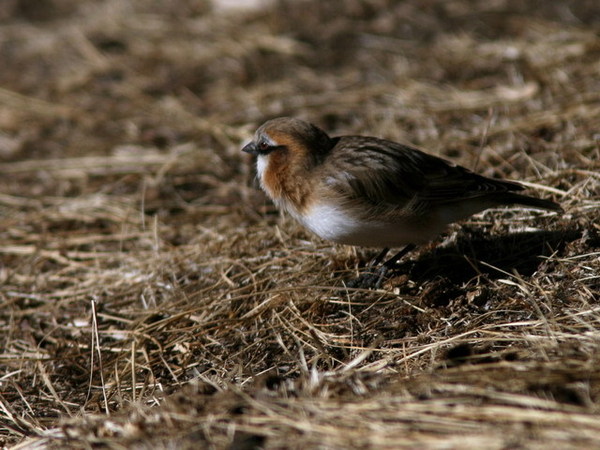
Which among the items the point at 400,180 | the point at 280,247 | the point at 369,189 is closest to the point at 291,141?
the point at 369,189

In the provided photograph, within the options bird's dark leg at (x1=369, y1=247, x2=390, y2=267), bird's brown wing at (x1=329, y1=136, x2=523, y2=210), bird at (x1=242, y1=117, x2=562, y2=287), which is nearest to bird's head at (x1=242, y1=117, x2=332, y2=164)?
bird at (x1=242, y1=117, x2=562, y2=287)

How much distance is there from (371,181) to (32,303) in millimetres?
2701

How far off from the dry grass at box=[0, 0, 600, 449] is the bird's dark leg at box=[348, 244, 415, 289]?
0.35ft

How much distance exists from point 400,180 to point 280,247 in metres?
1.12

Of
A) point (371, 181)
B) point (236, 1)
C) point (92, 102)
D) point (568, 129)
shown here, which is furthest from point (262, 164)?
point (236, 1)

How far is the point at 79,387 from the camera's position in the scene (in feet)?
15.0

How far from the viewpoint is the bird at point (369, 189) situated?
438 centimetres

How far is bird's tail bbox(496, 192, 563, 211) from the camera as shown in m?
4.49

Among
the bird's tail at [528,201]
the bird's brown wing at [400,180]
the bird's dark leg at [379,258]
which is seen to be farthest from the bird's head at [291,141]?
the bird's tail at [528,201]

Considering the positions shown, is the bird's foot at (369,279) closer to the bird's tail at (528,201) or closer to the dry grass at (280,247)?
the dry grass at (280,247)

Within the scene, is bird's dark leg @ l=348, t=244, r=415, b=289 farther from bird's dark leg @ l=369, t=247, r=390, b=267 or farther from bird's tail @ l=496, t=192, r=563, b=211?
Answer: bird's tail @ l=496, t=192, r=563, b=211

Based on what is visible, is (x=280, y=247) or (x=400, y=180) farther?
(x=280, y=247)

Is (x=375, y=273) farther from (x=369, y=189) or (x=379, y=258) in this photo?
(x=369, y=189)

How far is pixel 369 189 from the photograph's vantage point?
4.41 meters
